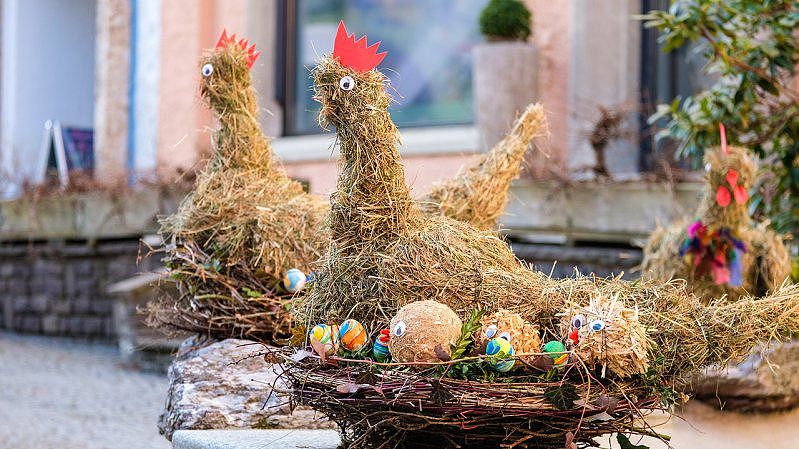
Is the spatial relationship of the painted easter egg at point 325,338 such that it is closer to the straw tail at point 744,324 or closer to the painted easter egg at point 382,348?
the painted easter egg at point 382,348

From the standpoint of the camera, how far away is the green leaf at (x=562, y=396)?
200cm

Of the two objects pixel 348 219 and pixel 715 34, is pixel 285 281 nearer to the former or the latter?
pixel 348 219

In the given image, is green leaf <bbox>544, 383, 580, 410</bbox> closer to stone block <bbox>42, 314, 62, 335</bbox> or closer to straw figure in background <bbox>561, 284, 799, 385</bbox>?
straw figure in background <bbox>561, 284, 799, 385</bbox>

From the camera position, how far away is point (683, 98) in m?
7.42

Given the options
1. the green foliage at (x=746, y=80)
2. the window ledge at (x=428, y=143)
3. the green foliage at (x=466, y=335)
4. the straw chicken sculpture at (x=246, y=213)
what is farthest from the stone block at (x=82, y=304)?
the green foliage at (x=466, y=335)

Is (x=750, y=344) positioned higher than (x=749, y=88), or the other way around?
(x=749, y=88)

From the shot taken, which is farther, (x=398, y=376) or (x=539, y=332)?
(x=539, y=332)

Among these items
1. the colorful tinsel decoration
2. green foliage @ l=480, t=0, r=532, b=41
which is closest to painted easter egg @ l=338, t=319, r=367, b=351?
the colorful tinsel decoration

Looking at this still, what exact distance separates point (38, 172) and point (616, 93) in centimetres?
556

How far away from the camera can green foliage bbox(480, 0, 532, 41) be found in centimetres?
706

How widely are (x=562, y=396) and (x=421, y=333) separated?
0.28 meters

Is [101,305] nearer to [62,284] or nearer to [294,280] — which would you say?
[62,284]

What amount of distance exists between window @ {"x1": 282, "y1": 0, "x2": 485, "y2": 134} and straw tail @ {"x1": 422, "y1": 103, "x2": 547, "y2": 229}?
5.00m

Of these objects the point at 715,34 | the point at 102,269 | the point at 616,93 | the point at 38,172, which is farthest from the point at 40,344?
the point at 715,34
